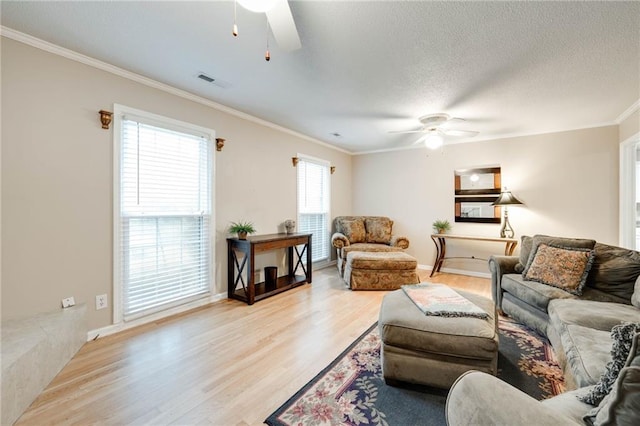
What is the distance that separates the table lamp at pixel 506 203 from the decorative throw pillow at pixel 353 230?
89.5 inches

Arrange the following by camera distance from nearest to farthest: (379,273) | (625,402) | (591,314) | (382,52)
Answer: (625,402)
(591,314)
(382,52)
(379,273)

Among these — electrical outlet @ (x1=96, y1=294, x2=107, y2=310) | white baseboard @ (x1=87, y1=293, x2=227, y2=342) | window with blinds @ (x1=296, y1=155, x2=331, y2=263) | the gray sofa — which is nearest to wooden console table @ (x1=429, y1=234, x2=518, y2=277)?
the gray sofa

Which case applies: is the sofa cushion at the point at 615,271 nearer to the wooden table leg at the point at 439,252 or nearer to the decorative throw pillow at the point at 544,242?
the decorative throw pillow at the point at 544,242

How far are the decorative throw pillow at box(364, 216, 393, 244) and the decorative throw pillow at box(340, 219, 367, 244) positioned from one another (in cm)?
12

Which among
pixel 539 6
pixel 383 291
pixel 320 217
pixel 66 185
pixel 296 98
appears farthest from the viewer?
pixel 320 217

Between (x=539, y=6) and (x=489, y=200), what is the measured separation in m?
3.62

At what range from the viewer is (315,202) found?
5.19 metres

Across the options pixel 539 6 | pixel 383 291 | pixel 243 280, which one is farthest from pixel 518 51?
pixel 243 280

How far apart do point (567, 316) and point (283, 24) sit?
2691mm

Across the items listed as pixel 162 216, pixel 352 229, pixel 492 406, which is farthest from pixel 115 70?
pixel 352 229

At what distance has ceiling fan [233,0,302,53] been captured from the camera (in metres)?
1.25

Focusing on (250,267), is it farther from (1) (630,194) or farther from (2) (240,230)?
(1) (630,194)

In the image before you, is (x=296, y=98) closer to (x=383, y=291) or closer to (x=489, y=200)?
(x=383, y=291)

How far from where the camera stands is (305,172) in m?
4.95
